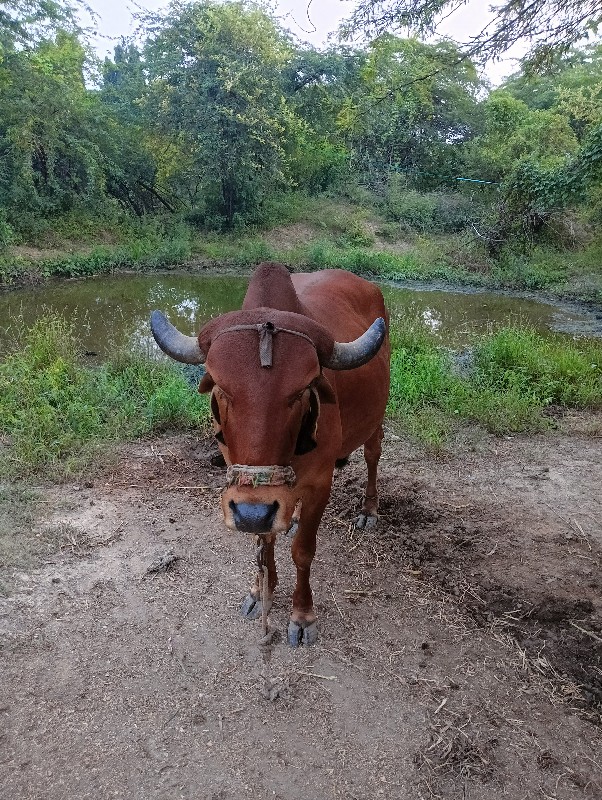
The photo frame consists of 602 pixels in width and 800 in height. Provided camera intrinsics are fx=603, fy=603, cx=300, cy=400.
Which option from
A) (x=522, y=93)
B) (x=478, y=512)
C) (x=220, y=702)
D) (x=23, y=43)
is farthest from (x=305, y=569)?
(x=522, y=93)

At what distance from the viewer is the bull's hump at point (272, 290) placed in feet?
9.79

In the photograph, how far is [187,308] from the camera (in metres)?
14.5

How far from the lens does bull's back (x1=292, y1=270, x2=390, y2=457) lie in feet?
12.2

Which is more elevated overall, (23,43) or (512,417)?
(23,43)

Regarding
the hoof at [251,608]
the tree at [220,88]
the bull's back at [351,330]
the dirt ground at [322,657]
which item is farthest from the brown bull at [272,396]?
the tree at [220,88]

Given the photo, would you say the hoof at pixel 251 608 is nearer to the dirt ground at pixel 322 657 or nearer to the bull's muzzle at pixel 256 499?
the dirt ground at pixel 322 657

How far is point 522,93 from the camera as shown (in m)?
34.2

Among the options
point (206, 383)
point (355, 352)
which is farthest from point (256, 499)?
point (355, 352)

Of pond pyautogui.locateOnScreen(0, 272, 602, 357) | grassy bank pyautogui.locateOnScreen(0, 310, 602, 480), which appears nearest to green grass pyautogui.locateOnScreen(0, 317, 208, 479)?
grassy bank pyautogui.locateOnScreen(0, 310, 602, 480)

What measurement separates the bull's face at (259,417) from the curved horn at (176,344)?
11.0 inches

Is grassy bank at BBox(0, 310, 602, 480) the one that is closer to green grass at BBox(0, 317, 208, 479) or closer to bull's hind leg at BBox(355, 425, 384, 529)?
green grass at BBox(0, 317, 208, 479)

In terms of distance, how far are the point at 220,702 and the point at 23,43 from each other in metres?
22.8

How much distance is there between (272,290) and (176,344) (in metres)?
0.55

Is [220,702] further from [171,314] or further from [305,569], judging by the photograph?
[171,314]
